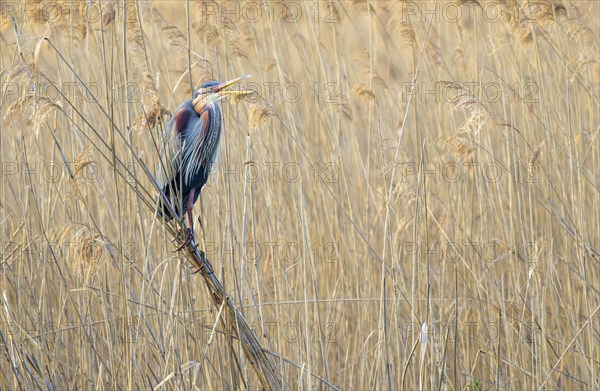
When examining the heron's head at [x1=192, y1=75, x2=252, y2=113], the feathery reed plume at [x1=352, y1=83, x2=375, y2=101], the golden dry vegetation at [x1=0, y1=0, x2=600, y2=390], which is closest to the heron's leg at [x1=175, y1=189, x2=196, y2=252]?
the golden dry vegetation at [x1=0, y1=0, x2=600, y2=390]

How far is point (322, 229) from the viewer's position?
10.4ft

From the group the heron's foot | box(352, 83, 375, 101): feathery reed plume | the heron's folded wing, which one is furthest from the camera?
box(352, 83, 375, 101): feathery reed plume

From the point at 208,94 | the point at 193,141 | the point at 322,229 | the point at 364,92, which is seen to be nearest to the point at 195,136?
the point at 193,141

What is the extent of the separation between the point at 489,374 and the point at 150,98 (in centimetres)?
183

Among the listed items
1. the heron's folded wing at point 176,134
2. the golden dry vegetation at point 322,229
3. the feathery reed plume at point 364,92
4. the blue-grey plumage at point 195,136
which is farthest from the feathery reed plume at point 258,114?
the feathery reed plume at point 364,92

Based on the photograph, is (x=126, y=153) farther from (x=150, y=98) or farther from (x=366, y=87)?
(x=366, y=87)

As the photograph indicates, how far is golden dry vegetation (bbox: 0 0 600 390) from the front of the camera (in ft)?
7.96

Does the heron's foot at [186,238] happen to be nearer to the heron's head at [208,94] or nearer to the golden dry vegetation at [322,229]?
the golden dry vegetation at [322,229]

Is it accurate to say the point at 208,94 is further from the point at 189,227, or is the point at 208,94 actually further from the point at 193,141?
the point at 189,227

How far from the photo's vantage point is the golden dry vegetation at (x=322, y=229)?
7.96 feet

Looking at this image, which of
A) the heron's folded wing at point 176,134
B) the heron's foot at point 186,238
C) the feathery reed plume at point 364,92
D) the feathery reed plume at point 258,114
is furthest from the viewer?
the feathery reed plume at point 364,92

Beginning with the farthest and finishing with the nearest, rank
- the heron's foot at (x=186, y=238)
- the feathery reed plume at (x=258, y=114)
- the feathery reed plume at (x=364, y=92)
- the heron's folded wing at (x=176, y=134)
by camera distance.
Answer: the feathery reed plume at (x=364, y=92) → the heron's folded wing at (x=176, y=134) → the feathery reed plume at (x=258, y=114) → the heron's foot at (x=186, y=238)

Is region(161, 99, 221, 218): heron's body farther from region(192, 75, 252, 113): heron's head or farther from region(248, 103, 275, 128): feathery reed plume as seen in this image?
region(248, 103, 275, 128): feathery reed plume

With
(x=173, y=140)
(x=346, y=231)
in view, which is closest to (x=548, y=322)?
(x=346, y=231)
